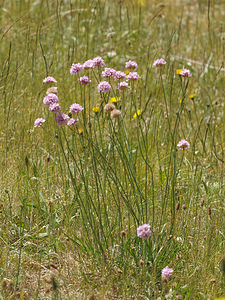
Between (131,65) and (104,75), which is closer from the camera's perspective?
(104,75)

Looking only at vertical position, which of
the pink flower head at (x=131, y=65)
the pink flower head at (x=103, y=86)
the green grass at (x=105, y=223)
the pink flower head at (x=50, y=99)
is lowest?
the green grass at (x=105, y=223)

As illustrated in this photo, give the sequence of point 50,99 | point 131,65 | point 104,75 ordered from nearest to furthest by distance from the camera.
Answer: point 50,99 → point 104,75 → point 131,65

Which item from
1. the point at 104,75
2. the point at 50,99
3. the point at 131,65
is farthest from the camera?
the point at 131,65

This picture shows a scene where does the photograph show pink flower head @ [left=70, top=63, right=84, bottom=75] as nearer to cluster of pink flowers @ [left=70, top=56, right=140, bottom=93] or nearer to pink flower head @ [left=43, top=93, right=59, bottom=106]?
cluster of pink flowers @ [left=70, top=56, right=140, bottom=93]

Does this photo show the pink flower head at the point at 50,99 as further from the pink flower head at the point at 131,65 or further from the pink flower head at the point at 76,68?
the pink flower head at the point at 131,65

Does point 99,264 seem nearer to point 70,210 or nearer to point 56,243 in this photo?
point 56,243

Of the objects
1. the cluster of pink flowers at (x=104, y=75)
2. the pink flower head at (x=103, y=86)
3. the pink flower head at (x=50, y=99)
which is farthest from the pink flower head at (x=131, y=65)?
the pink flower head at (x=50, y=99)

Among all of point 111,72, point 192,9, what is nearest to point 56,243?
point 111,72

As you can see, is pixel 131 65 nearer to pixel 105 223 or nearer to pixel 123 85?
pixel 123 85

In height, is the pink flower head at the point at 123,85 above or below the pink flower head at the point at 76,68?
below

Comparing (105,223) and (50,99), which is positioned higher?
(50,99)

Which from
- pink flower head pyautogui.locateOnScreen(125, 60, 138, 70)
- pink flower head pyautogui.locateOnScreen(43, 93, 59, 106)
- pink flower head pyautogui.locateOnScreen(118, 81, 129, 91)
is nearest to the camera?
pink flower head pyautogui.locateOnScreen(43, 93, 59, 106)

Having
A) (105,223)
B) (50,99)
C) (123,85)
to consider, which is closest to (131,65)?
(123,85)

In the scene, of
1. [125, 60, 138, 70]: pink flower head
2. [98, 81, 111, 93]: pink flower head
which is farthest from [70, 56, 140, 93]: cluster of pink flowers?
[125, 60, 138, 70]: pink flower head
